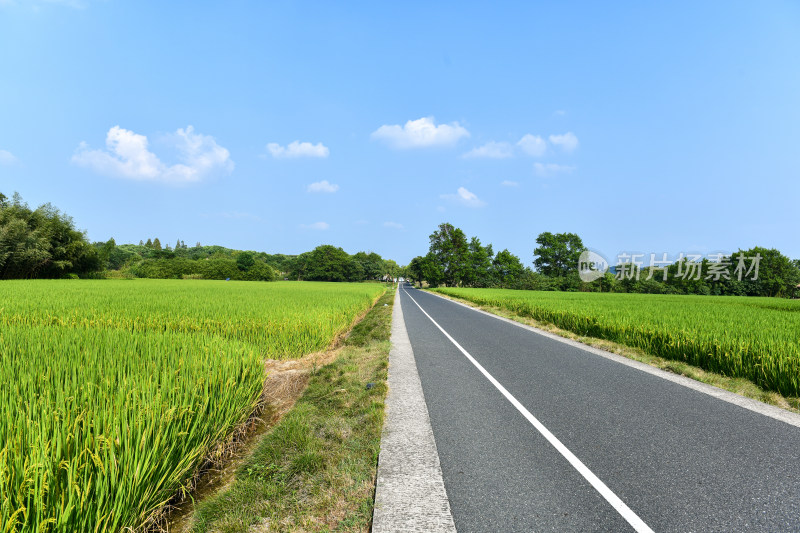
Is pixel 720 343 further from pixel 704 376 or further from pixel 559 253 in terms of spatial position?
pixel 559 253

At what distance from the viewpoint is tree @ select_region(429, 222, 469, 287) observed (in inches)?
3000

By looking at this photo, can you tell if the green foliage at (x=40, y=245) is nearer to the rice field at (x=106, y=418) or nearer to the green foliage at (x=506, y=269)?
the rice field at (x=106, y=418)

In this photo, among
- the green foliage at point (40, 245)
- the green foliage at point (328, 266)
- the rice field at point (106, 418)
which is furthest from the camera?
the green foliage at point (328, 266)

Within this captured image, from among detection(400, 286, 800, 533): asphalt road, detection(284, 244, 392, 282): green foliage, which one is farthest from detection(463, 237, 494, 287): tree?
detection(400, 286, 800, 533): asphalt road

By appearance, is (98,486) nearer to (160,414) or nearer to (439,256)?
(160,414)

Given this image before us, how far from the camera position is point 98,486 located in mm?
2010

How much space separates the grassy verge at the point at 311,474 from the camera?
2.58 metres

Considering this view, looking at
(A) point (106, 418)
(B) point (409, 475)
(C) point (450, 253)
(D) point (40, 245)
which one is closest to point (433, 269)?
(C) point (450, 253)

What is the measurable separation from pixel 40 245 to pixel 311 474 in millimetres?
58931

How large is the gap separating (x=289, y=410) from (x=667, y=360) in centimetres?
918

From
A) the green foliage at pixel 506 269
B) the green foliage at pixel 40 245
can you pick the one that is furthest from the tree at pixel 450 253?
the green foliage at pixel 40 245

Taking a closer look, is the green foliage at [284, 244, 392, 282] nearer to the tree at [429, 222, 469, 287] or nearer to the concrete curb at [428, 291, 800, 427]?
the tree at [429, 222, 469, 287]

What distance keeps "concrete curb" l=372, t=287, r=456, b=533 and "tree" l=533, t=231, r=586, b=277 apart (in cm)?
8166

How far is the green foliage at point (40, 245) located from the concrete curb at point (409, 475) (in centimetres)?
5500
